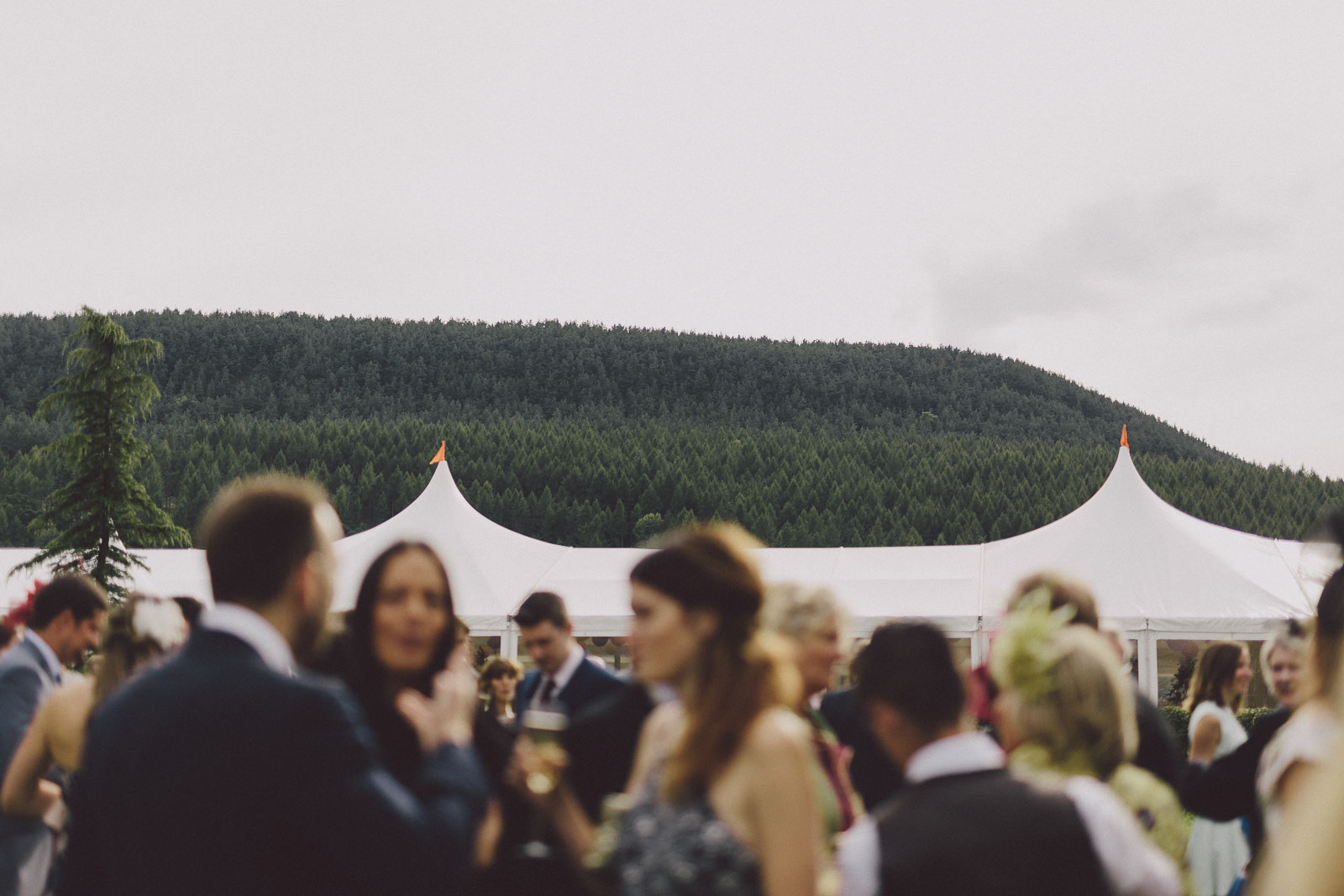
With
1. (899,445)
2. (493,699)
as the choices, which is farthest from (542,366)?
(493,699)

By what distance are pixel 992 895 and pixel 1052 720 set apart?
71 cm

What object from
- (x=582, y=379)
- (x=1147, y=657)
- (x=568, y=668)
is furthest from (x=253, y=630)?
(x=582, y=379)

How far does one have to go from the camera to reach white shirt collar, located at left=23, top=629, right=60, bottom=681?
4574 mm

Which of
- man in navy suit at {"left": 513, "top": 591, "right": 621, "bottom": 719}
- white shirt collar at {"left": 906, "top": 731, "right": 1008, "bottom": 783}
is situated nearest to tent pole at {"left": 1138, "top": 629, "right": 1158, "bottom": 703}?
man in navy suit at {"left": 513, "top": 591, "right": 621, "bottom": 719}

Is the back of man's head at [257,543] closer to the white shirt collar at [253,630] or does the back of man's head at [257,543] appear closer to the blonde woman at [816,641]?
the white shirt collar at [253,630]

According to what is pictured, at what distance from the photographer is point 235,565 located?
220 cm

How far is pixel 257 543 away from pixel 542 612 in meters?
3.36

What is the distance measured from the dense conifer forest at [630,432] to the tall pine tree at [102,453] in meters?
13.6

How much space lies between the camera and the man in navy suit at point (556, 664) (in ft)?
17.1

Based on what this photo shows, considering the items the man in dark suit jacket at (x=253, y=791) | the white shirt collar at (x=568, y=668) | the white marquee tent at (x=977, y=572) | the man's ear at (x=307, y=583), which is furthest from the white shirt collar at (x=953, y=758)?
the white marquee tent at (x=977, y=572)

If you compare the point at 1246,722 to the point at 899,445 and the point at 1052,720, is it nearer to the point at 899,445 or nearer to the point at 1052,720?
the point at 1052,720

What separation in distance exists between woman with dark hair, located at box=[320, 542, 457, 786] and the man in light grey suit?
2.17 meters

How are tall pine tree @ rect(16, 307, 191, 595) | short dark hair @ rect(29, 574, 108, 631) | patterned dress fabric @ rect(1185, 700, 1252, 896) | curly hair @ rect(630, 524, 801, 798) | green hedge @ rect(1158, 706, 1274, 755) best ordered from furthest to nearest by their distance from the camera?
tall pine tree @ rect(16, 307, 191, 595) → green hedge @ rect(1158, 706, 1274, 755) → patterned dress fabric @ rect(1185, 700, 1252, 896) → short dark hair @ rect(29, 574, 108, 631) → curly hair @ rect(630, 524, 801, 798)

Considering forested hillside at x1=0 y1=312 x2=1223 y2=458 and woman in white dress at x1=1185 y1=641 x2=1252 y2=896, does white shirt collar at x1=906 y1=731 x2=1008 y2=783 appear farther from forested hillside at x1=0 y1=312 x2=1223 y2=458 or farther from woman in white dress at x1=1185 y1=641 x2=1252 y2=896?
forested hillside at x1=0 y1=312 x2=1223 y2=458
